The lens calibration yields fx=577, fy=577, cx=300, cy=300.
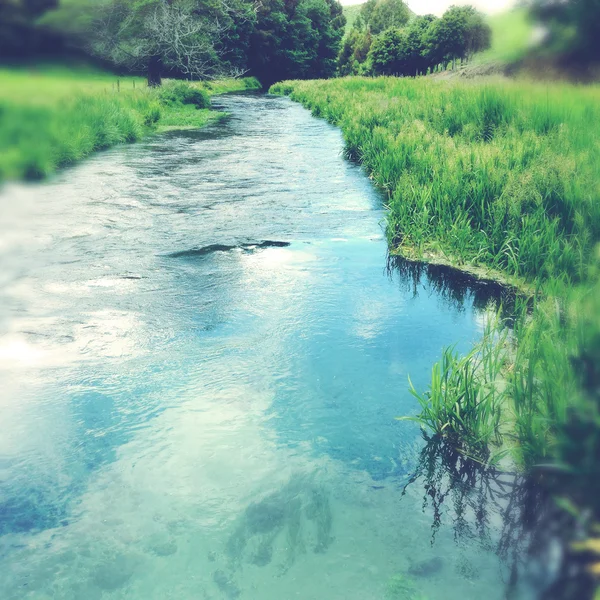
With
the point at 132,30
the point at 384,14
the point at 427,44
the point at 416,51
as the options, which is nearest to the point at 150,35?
the point at 132,30

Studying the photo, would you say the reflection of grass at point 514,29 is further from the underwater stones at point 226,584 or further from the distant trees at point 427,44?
the distant trees at point 427,44

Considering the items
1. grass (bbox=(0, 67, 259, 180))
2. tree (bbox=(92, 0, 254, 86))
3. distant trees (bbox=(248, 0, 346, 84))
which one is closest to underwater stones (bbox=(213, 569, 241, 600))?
grass (bbox=(0, 67, 259, 180))

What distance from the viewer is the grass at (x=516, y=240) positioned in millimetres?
2375

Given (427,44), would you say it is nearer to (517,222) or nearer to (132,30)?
(132,30)

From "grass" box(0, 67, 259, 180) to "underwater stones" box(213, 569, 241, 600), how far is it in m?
8.44

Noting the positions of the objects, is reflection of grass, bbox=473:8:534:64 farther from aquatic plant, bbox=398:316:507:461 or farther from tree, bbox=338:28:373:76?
tree, bbox=338:28:373:76

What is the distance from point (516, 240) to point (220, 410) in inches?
138

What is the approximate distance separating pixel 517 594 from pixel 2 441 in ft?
9.12

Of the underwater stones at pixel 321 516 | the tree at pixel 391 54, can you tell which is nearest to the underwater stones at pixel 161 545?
the underwater stones at pixel 321 516

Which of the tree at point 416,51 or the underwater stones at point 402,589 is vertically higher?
the tree at point 416,51

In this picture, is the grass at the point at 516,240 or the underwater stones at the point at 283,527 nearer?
the grass at the point at 516,240

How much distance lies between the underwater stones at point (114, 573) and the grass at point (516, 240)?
1.67 meters

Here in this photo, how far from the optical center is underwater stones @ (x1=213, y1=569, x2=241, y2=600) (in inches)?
94.0

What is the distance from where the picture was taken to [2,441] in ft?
10.8
